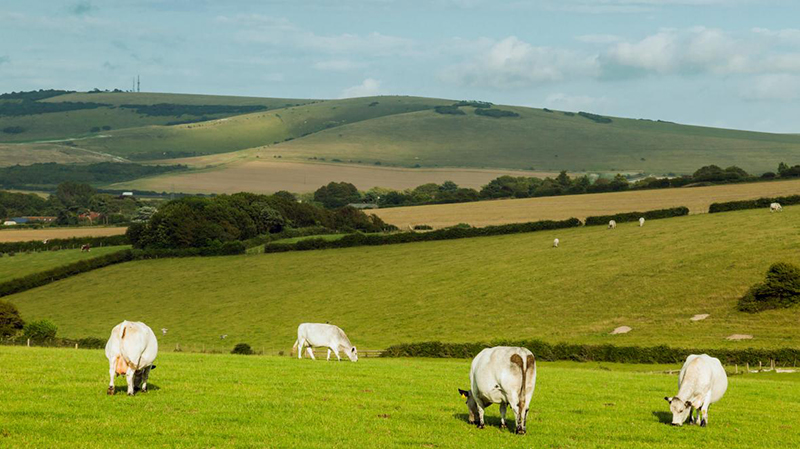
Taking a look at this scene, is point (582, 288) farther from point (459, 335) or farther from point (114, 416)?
point (114, 416)

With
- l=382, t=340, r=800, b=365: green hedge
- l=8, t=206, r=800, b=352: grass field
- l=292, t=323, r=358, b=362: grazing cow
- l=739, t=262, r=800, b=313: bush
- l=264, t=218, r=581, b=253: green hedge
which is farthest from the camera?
l=264, t=218, r=581, b=253: green hedge

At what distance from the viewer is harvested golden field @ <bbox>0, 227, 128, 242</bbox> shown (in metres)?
137

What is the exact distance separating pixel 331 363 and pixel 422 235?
76571 mm

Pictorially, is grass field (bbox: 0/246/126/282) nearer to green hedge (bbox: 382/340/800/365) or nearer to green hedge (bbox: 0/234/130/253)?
green hedge (bbox: 0/234/130/253)

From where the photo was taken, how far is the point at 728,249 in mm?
83688

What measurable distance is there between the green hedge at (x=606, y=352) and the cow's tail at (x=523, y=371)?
34223 millimetres

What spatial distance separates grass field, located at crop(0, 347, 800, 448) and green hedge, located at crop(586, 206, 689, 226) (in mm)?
81347

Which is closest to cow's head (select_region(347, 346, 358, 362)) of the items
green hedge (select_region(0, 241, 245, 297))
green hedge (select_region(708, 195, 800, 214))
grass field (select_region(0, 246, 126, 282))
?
green hedge (select_region(0, 241, 245, 297))

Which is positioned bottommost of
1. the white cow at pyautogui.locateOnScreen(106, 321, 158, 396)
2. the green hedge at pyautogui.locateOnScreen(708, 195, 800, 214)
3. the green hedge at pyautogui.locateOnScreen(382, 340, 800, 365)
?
the green hedge at pyautogui.locateOnScreen(382, 340, 800, 365)

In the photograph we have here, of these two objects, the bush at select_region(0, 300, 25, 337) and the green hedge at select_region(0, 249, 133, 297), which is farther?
the green hedge at select_region(0, 249, 133, 297)

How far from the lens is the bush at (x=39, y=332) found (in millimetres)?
61981

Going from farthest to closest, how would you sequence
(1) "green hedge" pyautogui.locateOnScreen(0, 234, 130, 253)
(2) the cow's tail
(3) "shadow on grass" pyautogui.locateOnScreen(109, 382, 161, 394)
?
(1) "green hedge" pyautogui.locateOnScreen(0, 234, 130, 253)
(3) "shadow on grass" pyautogui.locateOnScreen(109, 382, 161, 394)
(2) the cow's tail

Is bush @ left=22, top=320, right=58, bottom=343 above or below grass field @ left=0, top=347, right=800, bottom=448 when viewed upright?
below

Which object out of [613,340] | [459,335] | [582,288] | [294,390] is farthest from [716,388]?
[582,288]
